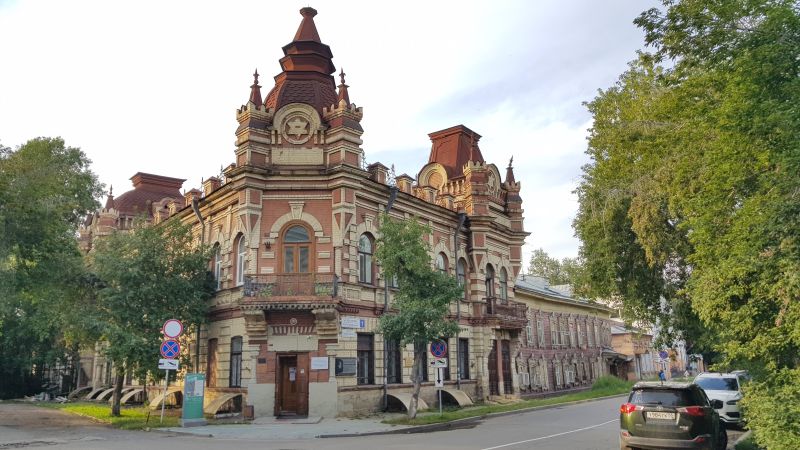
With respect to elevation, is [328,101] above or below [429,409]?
above

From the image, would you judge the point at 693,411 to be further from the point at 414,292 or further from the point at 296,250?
the point at 296,250

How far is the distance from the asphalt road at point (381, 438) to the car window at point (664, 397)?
2440 mm

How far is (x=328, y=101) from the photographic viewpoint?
24844 millimetres

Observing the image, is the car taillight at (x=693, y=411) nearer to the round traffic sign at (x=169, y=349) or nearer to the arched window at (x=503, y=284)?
the round traffic sign at (x=169, y=349)

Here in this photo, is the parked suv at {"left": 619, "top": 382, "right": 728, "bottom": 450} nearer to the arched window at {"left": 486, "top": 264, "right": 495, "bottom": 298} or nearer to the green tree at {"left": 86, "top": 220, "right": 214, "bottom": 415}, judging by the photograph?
the green tree at {"left": 86, "top": 220, "right": 214, "bottom": 415}

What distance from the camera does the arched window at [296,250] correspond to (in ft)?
74.4

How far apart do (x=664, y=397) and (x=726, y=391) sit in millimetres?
9307

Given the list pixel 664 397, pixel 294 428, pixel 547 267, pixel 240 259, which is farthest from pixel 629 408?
pixel 547 267

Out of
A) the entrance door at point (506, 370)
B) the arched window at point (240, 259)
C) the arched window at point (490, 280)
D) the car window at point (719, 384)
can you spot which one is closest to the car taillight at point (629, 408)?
the car window at point (719, 384)

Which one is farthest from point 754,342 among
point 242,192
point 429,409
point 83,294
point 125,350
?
point 83,294

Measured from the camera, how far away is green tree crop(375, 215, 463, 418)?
64.8 feet

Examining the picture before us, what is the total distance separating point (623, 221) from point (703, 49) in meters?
8.33

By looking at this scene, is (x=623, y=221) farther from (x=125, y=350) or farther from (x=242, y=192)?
(x=125, y=350)

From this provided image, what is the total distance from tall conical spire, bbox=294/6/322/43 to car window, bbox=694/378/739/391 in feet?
67.4
